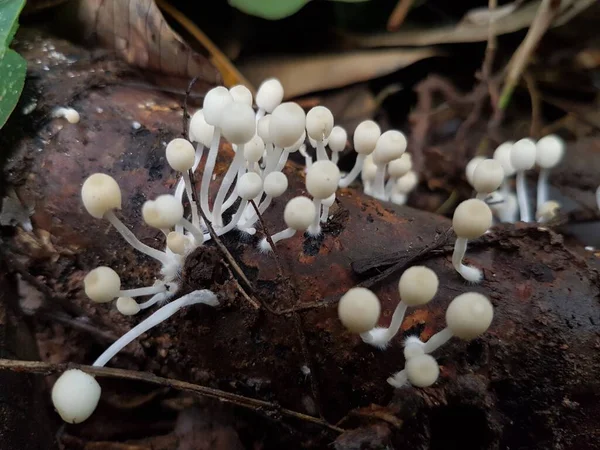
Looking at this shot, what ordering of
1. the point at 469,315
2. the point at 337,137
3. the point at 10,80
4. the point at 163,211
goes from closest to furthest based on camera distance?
the point at 469,315 → the point at 163,211 → the point at 10,80 → the point at 337,137

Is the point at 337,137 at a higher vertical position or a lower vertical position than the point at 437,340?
higher

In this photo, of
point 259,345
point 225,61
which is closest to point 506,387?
point 259,345

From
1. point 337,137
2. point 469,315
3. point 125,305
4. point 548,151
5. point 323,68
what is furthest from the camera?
point 323,68

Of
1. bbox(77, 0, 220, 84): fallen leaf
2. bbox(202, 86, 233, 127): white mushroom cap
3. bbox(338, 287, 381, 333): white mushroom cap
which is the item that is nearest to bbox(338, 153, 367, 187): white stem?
bbox(202, 86, 233, 127): white mushroom cap

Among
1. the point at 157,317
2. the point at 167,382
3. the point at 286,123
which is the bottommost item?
the point at 167,382

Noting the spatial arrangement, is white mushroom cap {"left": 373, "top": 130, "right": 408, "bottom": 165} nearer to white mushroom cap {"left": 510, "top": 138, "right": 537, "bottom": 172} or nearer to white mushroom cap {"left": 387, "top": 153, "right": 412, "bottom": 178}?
white mushroom cap {"left": 387, "top": 153, "right": 412, "bottom": 178}

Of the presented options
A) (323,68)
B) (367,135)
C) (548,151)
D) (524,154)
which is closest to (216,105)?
(367,135)

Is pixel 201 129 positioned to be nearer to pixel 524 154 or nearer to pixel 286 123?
pixel 286 123
